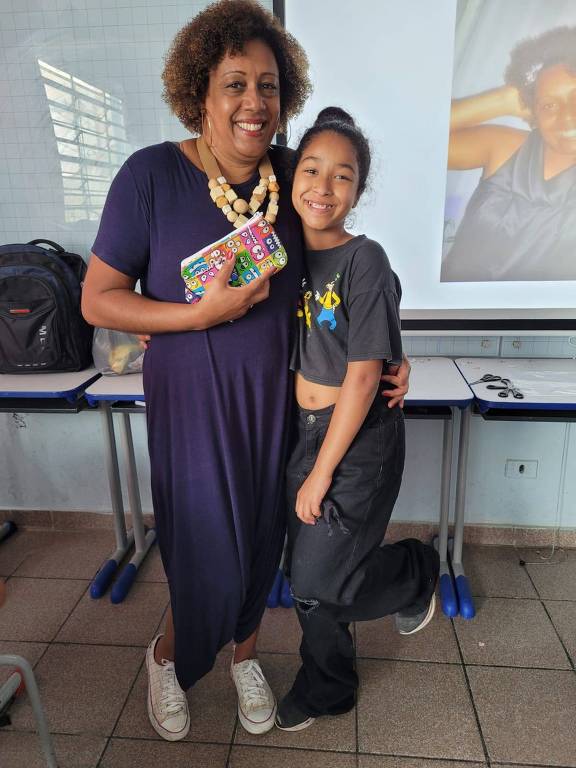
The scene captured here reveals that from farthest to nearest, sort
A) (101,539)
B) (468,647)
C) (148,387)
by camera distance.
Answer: (101,539) < (468,647) < (148,387)

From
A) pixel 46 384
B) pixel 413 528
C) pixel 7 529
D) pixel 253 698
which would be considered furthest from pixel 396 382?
pixel 7 529

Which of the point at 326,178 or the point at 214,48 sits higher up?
the point at 214,48

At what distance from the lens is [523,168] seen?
6.70 feet

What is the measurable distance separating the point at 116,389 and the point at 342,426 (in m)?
1.00

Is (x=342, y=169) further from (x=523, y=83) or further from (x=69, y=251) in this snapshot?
(x=69, y=251)

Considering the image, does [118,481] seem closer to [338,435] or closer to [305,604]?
[305,604]

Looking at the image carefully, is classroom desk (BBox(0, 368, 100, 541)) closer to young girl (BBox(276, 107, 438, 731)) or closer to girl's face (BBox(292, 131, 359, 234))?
young girl (BBox(276, 107, 438, 731))

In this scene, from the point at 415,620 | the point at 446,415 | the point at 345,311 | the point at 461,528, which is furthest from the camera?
the point at 461,528

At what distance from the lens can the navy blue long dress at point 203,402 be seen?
1174 mm

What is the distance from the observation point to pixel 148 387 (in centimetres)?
130

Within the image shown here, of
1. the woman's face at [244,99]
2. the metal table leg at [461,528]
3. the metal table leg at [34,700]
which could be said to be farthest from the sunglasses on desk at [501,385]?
the metal table leg at [34,700]

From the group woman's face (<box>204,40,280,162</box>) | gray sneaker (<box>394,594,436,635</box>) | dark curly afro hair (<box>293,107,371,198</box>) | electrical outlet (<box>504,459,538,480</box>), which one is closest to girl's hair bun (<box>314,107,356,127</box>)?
dark curly afro hair (<box>293,107,371,198</box>)

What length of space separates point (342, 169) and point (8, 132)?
1649mm

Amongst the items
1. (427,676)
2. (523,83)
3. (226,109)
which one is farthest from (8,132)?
(427,676)
